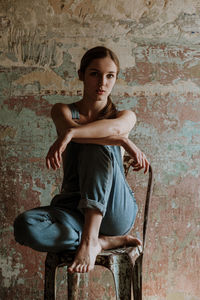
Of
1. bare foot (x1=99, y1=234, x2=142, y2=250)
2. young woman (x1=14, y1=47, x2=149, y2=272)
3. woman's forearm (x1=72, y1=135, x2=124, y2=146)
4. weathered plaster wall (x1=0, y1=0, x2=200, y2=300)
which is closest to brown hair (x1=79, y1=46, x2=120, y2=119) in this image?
young woman (x1=14, y1=47, x2=149, y2=272)

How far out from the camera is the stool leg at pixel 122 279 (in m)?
1.78

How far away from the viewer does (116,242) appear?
1.94 meters

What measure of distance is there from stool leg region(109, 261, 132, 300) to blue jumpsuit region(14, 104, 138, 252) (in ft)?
0.58

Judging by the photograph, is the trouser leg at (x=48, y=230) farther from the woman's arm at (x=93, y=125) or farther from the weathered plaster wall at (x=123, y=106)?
the weathered plaster wall at (x=123, y=106)

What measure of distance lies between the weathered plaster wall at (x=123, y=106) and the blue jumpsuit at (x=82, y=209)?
0.81 m

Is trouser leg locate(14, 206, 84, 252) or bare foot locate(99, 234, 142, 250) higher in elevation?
trouser leg locate(14, 206, 84, 252)

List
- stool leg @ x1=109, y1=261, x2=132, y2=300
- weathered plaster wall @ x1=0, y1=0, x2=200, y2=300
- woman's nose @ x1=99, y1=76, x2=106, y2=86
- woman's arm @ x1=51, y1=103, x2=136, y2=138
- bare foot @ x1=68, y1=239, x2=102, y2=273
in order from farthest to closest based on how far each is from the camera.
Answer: weathered plaster wall @ x1=0, y1=0, x2=200, y2=300
woman's nose @ x1=99, y1=76, x2=106, y2=86
woman's arm @ x1=51, y1=103, x2=136, y2=138
stool leg @ x1=109, y1=261, x2=132, y2=300
bare foot @ x1=68, y1=239, x2=102, y2=273

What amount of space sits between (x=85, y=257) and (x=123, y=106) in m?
1.27

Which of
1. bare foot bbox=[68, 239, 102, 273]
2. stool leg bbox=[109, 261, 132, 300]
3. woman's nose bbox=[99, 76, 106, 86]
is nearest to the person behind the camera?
bare foot bbox=[68, 239, 102, 273]

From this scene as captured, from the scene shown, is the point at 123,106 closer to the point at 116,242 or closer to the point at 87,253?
the point at 116,242

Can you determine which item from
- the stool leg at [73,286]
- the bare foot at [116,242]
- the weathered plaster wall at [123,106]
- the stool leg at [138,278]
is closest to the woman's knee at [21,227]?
the bare foot at [116,242]

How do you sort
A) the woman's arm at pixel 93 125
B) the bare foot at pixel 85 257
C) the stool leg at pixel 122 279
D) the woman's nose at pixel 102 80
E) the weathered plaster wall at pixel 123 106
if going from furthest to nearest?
the weathered plaster wall at pixel 123 106 → the woman's nose at pixel 102 80 → the woman's arm at pixel 93 125 → the stool leg at pixel 122 279 → the bare foot at pixel 85 257

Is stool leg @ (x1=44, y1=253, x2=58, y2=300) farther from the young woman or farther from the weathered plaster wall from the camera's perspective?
the weathered plaster wall

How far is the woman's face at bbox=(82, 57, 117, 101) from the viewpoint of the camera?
2037 millimetres
